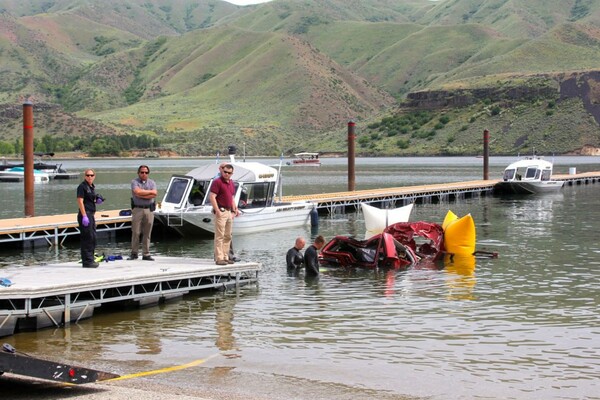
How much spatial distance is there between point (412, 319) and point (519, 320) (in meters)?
2.11

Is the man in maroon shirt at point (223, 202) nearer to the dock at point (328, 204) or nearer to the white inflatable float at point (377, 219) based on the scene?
the dock at point (328, 204)

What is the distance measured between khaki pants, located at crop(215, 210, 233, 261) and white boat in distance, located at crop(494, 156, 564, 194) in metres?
47.5

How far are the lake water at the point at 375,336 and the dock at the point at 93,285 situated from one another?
12.0 inches

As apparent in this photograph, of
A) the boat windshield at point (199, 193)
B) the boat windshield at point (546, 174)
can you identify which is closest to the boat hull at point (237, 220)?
the boat windshield at point (199, 193)

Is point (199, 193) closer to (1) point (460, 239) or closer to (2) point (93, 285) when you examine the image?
(1) point (460, 239)

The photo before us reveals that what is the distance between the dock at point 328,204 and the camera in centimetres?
3158

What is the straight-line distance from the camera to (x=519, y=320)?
62.2ft

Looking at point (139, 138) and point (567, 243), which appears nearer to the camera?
point (567, 243)

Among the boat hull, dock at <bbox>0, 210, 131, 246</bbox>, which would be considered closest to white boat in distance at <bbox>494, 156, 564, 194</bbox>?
the boat hull

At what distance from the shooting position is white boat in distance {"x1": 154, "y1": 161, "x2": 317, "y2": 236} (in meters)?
33.8

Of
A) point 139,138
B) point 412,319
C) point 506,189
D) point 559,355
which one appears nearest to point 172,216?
point 412,319

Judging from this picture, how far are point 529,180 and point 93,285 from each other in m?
53.3

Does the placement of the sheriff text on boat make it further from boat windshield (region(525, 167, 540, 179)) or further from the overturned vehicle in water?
boat windshield (region(525, 167, 540, 179))

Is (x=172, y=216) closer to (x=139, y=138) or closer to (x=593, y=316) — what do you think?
(x=593, y=316)
